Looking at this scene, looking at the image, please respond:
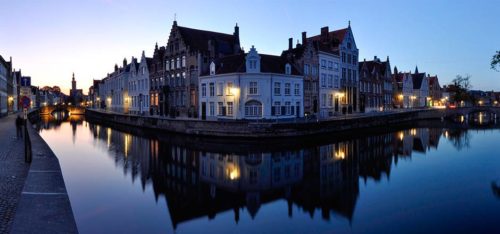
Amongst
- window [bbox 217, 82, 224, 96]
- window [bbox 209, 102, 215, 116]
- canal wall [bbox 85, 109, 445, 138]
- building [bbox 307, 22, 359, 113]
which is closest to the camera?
canal wall [bbox 85, 109, 445, 138]

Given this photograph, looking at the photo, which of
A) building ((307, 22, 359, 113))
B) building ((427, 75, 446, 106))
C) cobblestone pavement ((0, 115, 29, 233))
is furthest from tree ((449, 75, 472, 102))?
cobblestone pavement ((0, 115, 29, 233))

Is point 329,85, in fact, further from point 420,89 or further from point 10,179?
point 420,89

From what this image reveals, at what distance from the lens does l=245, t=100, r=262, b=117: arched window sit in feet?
132

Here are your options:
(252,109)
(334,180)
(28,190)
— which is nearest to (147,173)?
(28,190)

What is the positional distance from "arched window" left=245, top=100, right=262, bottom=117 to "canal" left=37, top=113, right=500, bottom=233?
9.24 m

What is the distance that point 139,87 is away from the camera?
212 feet

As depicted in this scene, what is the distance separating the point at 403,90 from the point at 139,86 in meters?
57.1

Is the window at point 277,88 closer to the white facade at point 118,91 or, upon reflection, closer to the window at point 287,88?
the window at point 287,88

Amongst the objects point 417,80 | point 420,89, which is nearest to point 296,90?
point 420,89

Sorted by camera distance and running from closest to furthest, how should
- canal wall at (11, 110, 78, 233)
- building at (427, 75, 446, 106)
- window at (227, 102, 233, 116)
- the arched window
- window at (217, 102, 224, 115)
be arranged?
1. canal wall at (11, 110, 78, 233)
2. the arched window
3. window at (227, 102, 233, 116)
4. window at (217, 102, 224, 115)
5. building at (427, 75, 446, 106)

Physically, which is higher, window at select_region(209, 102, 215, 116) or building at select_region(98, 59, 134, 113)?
building at select_region(98, 59, 134, 113)

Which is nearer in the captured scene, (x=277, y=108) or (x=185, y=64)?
(x=277, y=108)

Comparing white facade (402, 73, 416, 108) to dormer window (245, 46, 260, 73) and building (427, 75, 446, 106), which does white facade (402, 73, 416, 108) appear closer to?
building (427, 75, 446, 106)

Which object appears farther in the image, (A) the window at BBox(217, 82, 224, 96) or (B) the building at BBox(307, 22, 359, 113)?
(B) the building at BBox(307, 22, 359, 113)
